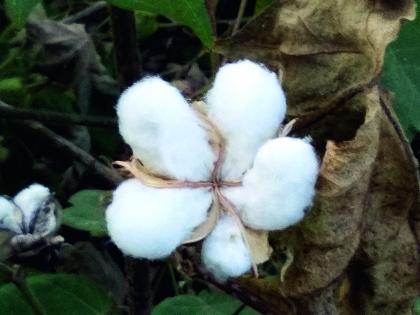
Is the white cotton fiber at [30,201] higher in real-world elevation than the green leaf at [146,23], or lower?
higher

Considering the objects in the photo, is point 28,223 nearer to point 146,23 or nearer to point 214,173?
point 214,173

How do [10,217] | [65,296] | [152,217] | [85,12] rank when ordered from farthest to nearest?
[85,12] < [65,296] < [10,217] < [152,217]

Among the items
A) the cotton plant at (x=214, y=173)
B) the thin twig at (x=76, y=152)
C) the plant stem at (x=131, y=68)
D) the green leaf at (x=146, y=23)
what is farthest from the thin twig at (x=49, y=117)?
the cotton plant at (x=214, y=173)

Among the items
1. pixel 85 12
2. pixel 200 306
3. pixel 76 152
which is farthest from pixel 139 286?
pixel 85 12

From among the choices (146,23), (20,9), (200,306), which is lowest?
(200,306)

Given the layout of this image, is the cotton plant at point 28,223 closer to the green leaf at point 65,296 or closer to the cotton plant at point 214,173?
the green leaf at point 65,296

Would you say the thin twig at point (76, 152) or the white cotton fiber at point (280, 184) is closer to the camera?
the white cotton fiber at point (280, 184)
